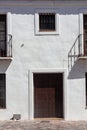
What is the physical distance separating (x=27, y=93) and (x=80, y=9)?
5098mm

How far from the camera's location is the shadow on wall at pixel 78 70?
20.2 metres

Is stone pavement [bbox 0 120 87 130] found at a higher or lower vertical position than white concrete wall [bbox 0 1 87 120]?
lower

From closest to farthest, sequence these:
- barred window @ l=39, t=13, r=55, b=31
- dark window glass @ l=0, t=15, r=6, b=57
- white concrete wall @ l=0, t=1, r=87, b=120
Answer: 1. white concrete wall @ l=0, t=1, r=87, b=120
2. barred window @ l=39, t=13, r=55, b=31
3. dark window glass @ l=0, t=15, r=6, b=57

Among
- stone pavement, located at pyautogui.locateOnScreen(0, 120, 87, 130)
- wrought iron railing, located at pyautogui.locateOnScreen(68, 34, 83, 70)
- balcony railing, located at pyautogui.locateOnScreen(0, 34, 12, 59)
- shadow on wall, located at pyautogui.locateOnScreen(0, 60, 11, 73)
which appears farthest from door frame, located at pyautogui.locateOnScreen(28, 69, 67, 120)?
balcony railing, located at pyautogui.locateOnScreen(0, 34, 12, 59)

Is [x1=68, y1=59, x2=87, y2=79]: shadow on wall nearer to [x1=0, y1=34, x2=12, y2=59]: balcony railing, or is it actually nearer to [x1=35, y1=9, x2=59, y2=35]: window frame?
[x1=35, y1=9, x2=59, y2=35]: window frame

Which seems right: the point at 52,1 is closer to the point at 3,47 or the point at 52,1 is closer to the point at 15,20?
the point at 15,20

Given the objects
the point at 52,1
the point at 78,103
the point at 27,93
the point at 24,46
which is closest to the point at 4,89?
the point at 27,93

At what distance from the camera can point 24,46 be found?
66.5 ft

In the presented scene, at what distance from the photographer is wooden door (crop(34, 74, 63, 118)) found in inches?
805

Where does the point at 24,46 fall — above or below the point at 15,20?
below

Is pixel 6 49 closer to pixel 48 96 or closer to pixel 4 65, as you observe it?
pixel 4 65

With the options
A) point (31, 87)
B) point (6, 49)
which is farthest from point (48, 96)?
point (6, 49)

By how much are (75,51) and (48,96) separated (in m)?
2.73

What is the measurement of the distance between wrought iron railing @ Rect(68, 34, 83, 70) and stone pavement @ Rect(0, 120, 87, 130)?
2.93 metres
